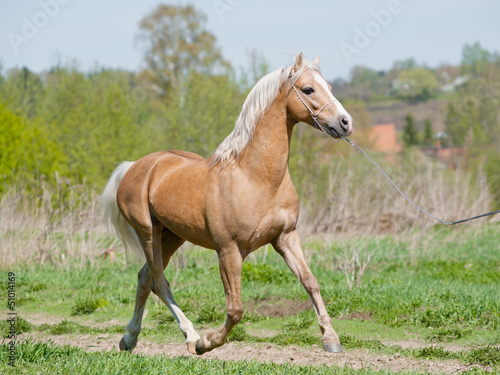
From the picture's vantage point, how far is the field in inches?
171

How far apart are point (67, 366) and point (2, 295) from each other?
4.47 metres

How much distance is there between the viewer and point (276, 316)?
256 inches

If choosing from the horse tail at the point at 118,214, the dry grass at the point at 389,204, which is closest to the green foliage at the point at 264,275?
the horse tail at the point at 118,214

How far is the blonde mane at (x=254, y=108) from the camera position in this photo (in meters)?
4.40

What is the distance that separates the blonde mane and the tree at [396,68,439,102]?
9028cm

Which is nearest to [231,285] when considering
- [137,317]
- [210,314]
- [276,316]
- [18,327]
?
[137,317]

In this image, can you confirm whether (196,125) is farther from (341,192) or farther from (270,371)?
(270,371)

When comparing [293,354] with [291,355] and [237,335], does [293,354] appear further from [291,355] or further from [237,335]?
[237,335]

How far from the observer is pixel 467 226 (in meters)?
13.5

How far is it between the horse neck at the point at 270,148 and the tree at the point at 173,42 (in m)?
34.7

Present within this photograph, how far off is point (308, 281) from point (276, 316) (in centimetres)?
220

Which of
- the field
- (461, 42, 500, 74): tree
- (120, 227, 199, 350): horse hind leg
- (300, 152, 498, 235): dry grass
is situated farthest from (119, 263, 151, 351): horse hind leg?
(461, 42, 500, 74): tree

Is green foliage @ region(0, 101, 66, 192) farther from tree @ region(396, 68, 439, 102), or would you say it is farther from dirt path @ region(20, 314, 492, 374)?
tree @ region(396, 68, 439, 102)

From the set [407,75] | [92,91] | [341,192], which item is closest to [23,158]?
[341,192]
